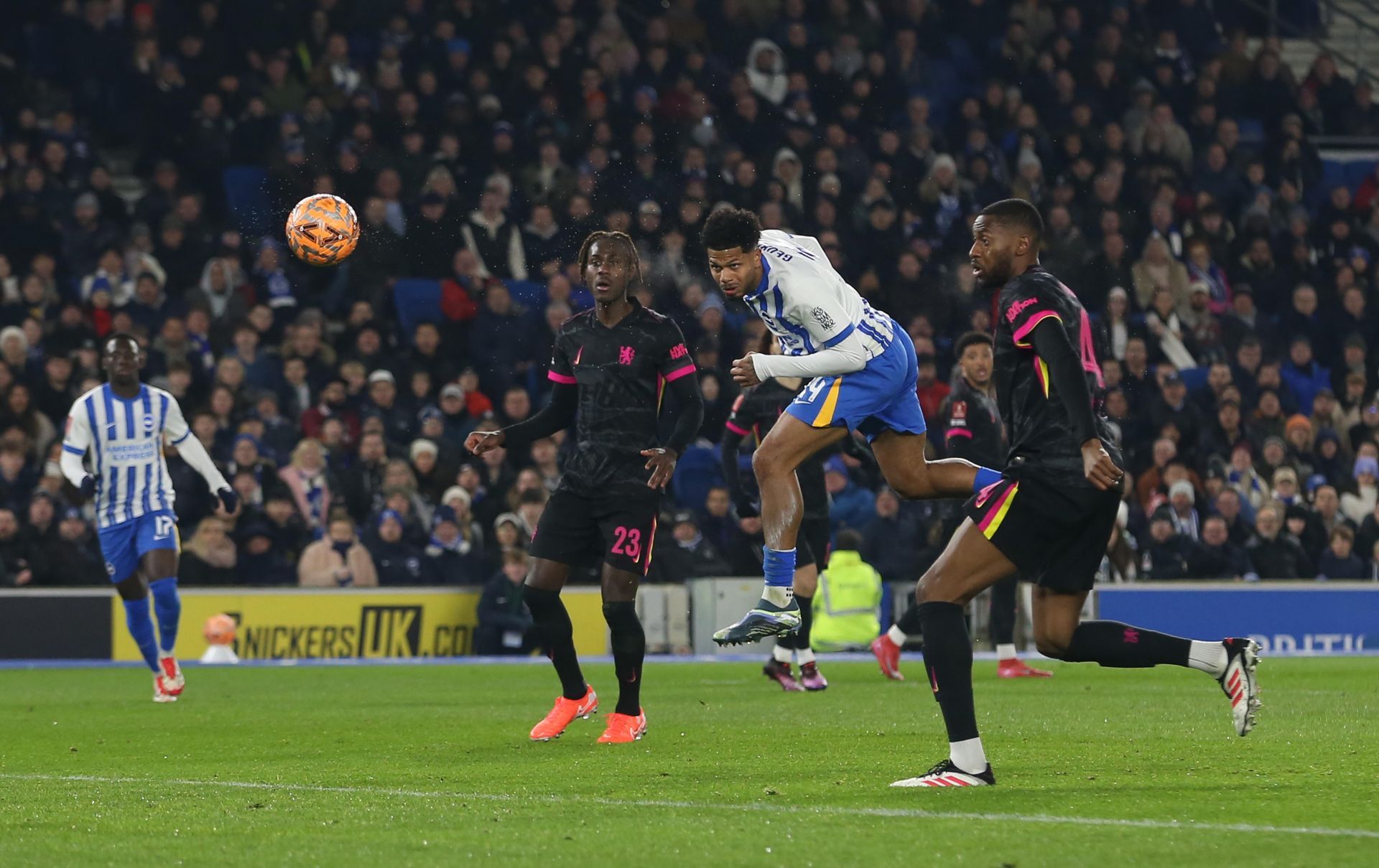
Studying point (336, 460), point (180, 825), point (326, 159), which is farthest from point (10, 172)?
point (180, 825)

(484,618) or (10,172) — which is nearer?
(484,618)

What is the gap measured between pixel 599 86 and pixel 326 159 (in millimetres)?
3548

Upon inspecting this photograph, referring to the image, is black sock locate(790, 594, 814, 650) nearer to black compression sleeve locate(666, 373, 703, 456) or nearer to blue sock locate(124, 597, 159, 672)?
black compression sleeve locate(666, 373, 703, 456)

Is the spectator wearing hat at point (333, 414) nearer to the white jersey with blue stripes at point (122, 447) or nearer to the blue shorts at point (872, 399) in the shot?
the white jersey with blue stripes at point (122, 447)

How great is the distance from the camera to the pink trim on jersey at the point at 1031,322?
22.2 ft

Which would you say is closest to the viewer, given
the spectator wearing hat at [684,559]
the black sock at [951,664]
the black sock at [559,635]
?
the black sock at [951,664]

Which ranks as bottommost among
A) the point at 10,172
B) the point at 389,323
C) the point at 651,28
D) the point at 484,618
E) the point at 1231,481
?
the point at 484,618

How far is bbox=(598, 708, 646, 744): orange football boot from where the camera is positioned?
9.26 metres

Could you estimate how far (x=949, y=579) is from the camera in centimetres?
693

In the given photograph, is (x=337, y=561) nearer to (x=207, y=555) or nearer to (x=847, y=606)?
(x=207, y=555)

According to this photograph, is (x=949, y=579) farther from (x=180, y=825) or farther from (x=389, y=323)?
(x=389, y=323)

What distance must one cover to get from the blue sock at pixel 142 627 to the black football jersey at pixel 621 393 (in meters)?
5.19

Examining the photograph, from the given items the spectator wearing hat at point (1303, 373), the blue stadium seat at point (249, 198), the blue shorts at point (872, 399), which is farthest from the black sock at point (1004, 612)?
the blue stadium seat at point (249, 198)

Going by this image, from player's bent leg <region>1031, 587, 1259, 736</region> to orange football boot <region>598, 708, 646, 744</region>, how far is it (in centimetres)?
270
